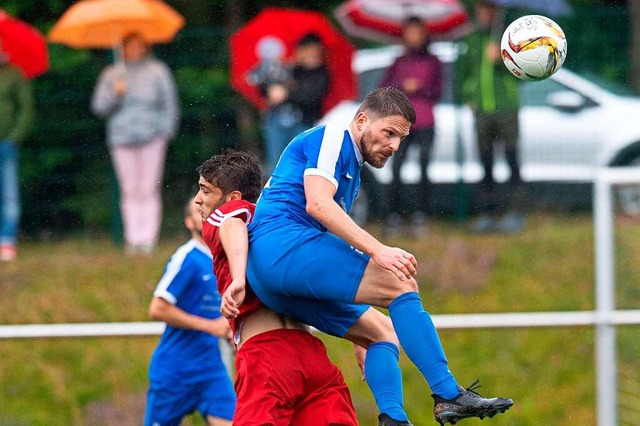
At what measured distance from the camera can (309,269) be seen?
614cm

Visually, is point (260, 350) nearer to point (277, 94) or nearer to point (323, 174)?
point (323, 174)

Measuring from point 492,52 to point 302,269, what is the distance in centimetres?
749

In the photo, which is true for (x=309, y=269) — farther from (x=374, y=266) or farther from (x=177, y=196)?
(x=177, y=196)

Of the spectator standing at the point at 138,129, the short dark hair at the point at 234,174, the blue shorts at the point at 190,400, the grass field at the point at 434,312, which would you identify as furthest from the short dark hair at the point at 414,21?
the short dark hair at the point at 234,174

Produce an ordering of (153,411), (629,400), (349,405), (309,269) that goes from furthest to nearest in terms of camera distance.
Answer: (629,400), (153,411), (349,405), (309,269)

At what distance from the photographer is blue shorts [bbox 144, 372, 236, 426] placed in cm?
830

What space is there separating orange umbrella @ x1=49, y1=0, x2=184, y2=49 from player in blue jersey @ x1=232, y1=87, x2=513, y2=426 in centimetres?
731

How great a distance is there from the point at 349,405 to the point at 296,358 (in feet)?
1.16

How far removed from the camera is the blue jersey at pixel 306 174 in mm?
6273

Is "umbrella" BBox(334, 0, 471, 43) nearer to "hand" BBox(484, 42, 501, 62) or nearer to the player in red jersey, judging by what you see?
"hand" BBox(484, 42, 501, 62)

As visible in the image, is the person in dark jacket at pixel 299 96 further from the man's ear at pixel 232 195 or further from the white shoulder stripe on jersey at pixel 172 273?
the man's ear at pixel 232 195

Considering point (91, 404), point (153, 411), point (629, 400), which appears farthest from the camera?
point (91, 404)

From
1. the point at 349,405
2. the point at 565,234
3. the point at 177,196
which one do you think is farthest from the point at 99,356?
the point at 349,405

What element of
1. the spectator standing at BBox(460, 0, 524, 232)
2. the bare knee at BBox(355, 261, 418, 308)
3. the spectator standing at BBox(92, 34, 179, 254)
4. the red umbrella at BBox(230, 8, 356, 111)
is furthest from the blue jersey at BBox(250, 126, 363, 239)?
the spectator standing at BBox(460, 0, 524, 232)
